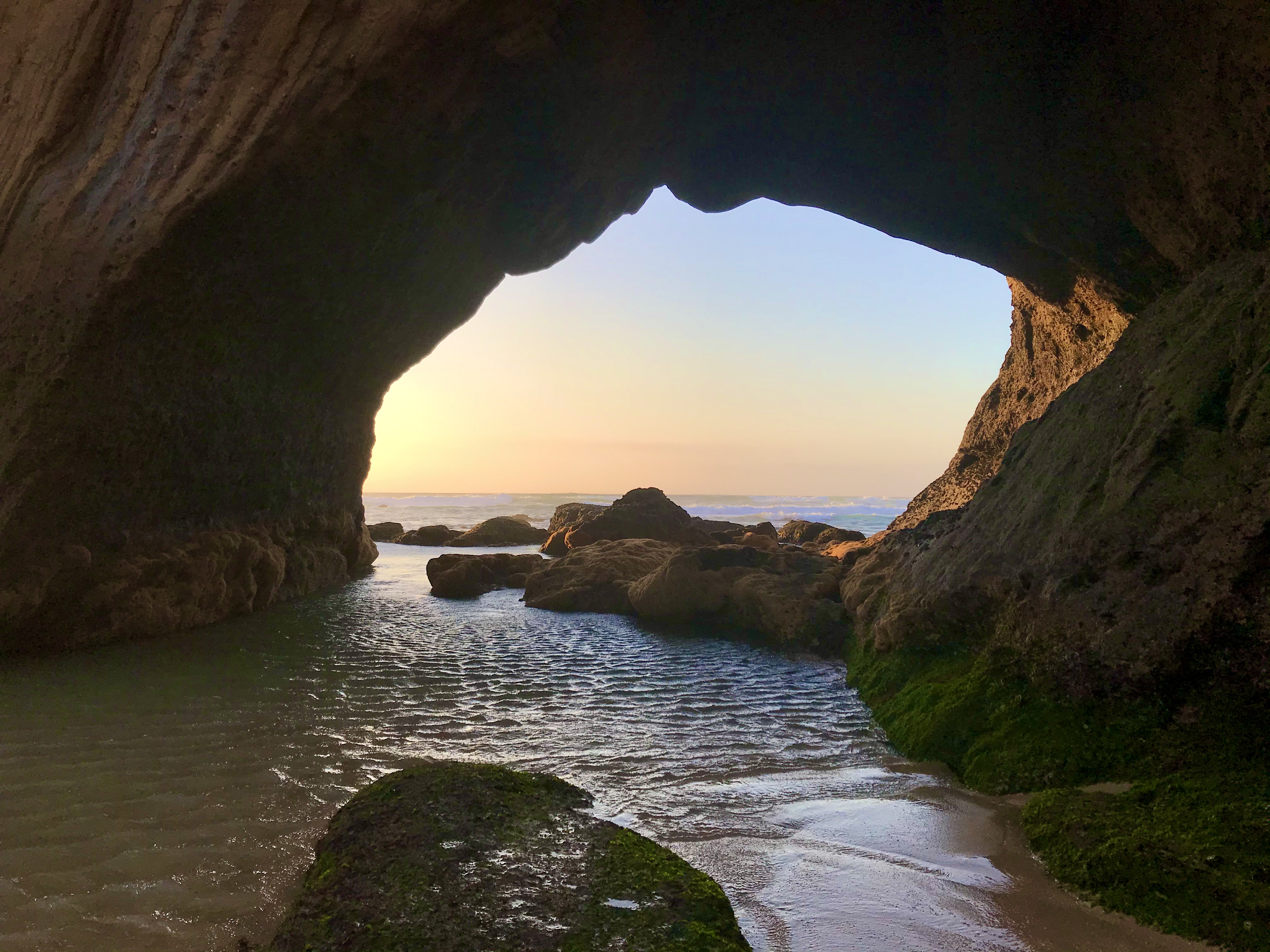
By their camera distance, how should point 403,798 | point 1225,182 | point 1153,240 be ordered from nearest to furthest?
point 403,798 → point 1225,182 → point 1153,240

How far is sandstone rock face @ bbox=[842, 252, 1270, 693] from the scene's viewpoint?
3916 mm

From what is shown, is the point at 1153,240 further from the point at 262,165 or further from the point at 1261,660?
the point at 262,165

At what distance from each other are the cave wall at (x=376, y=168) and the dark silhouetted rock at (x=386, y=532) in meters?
17.0

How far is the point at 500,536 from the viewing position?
2533 centimetres

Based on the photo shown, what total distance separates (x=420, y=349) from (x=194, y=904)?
10439mm

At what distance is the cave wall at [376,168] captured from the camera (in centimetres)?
635

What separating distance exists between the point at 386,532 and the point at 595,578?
1770 cm

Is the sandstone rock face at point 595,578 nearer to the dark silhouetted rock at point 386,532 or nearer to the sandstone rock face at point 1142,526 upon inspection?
the sandstone rock face at point 1142,526

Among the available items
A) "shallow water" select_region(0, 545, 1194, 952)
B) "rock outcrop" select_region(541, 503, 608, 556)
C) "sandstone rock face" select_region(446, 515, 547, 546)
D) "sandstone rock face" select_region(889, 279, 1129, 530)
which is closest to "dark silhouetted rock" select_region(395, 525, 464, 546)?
"sandstone rock face" select_region(446, 515, 547, 546)

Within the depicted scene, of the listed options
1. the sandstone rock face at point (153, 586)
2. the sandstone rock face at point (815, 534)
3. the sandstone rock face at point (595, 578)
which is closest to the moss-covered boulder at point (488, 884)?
the sandstone rock face at point (153, 586)

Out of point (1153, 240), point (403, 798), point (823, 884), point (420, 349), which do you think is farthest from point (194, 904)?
point (420, 349)

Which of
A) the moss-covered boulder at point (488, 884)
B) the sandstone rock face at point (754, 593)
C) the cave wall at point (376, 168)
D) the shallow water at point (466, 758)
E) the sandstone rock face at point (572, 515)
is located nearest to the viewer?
the moss-covered boulder at point (488, 884)

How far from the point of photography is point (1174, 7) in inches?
216

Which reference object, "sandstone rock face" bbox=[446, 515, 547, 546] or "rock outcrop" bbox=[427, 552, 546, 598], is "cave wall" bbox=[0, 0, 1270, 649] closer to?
"rock outcrop" bbox=[427, 552, 546, 598]
